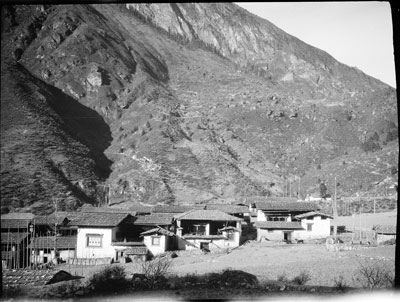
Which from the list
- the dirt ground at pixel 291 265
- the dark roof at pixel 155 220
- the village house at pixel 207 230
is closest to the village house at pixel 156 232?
the dark roof at pixel 155 220

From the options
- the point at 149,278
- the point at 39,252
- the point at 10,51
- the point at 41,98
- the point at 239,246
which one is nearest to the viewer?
the point at 149,278

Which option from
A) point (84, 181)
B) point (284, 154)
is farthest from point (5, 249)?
point (284, 154)

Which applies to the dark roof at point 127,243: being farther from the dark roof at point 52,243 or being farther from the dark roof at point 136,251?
the dark roof at point 52,243

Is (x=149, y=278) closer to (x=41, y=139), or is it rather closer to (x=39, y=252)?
(x=39, y=252)

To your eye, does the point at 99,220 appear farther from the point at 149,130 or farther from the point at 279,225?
the point at 149,130

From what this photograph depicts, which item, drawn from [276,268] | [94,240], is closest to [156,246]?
[94,240]

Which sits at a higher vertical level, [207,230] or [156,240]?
[207,230]

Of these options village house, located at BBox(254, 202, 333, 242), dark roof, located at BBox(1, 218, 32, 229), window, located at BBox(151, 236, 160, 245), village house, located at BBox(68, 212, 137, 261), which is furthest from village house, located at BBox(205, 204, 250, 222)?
dark roof, located at BBox(1, 218, 32, 229)
